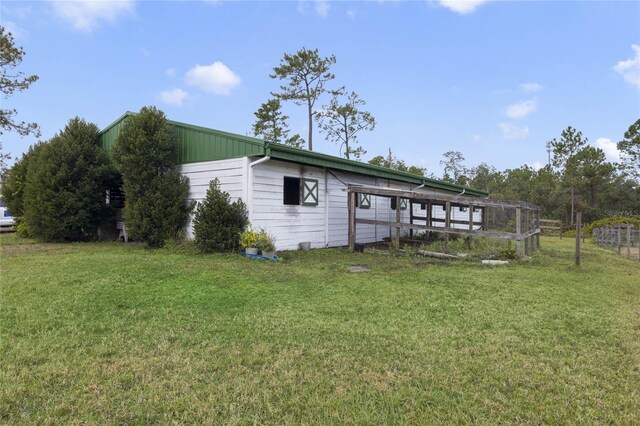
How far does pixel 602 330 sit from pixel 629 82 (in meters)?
12.8

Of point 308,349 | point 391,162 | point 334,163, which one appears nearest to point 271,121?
point 391,162

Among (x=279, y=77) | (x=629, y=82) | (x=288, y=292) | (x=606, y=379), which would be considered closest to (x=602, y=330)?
(x=606, y=379)

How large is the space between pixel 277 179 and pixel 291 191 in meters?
0.73

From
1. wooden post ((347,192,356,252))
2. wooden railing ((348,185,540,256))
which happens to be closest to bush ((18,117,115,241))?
wooden post ((347,192,356,252))

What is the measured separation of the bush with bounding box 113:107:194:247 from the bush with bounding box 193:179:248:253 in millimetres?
1266

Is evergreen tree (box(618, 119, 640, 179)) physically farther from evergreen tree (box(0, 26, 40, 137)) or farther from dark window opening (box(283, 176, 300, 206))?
evergreen tree (box(0, 26, 40, 137))

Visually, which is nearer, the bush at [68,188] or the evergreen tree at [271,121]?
the bush at [68,188]

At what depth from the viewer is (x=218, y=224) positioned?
8688mm

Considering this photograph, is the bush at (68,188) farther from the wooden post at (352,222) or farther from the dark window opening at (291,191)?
the wooden post at (352,222)

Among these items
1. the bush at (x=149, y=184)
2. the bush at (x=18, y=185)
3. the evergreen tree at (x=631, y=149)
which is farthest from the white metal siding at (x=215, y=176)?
the evergreen tree at (x=631, y=149)

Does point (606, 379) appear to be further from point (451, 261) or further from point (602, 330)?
point (451, 261)

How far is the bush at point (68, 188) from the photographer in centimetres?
1058

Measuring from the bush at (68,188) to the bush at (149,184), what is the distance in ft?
7.04

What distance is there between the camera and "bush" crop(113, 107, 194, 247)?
9.46 m
